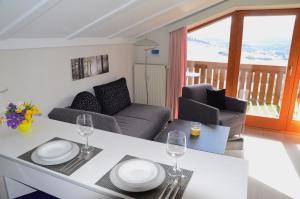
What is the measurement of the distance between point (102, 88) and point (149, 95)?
Answer: 4.26 feet

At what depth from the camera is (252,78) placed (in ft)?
13.2

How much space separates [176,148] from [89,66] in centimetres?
235

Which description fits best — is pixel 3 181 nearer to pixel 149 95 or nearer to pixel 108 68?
pixel 108 68

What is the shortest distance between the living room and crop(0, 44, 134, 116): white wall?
11 mm

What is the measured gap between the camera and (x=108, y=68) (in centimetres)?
358

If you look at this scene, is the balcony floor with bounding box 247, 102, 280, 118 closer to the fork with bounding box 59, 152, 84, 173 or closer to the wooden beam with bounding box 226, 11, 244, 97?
the wooden beam with bounding box 226, 11, 244, 97

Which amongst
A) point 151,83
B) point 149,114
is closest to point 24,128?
point 149,114

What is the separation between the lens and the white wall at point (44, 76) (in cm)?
215

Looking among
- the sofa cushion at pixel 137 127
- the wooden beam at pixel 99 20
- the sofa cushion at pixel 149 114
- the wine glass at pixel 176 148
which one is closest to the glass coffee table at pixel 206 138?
the sofa cushion at pixel 137 127

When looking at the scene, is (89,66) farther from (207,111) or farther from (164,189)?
(164,189)

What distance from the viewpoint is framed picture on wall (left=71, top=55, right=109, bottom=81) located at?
9.59ft

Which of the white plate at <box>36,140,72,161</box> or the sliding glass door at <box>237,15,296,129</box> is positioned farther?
the sliding glass door at <box>237,15,296,129</box>

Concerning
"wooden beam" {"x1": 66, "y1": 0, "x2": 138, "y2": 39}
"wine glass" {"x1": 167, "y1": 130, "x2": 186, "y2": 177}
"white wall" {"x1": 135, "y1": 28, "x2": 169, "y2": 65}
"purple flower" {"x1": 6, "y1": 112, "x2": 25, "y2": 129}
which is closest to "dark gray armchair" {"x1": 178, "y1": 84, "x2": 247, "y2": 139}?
"white wall" {"x1": 135, "y1": 28, "x2": 169, "y2": 65}

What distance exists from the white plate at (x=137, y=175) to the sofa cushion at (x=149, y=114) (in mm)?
1869
